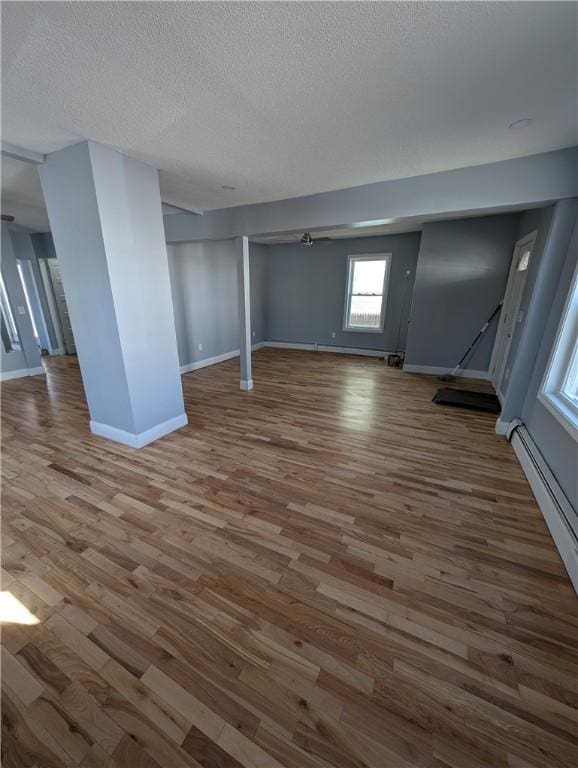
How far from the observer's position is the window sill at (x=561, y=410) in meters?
1.91

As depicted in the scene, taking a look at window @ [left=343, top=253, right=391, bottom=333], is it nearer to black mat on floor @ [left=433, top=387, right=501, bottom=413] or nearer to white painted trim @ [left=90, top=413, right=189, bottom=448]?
black mat on floor @ [left=433, top=387, right=501, bottom=413]

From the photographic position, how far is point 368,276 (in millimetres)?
6367

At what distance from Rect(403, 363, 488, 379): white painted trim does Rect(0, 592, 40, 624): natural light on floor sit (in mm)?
5640

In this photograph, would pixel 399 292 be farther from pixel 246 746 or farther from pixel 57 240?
pixel 246 746

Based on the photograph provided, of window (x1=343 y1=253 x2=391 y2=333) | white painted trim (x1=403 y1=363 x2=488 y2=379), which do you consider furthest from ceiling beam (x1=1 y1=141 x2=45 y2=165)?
white painted trim (x1=403 y1=363 x2=488 y2=379)

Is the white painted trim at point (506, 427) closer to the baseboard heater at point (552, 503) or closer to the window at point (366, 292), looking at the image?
the baseboard heater at point (552, 503)

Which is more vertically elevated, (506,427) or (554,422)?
(554,422)

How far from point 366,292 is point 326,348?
64.0 inches

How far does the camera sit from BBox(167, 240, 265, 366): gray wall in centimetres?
505

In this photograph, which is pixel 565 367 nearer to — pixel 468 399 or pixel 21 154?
pixel 468 399

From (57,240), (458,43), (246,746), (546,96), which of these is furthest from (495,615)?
(57,240)

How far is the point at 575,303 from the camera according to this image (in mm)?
2258

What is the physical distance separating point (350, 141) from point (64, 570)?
11.0ft

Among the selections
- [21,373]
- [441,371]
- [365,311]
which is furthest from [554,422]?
[21,373]
